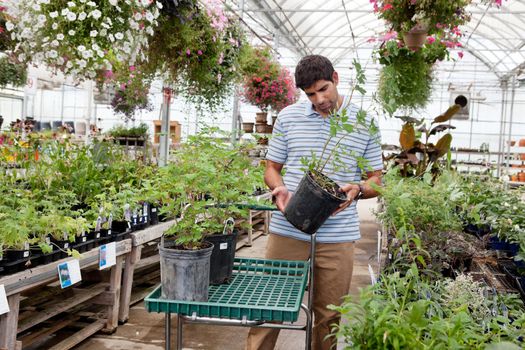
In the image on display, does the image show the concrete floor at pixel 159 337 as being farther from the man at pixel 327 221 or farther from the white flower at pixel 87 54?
the white flower at pixel 87 54

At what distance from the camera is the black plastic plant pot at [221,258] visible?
1676 mm

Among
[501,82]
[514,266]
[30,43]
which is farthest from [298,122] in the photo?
[501,82]

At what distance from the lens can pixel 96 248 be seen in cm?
286

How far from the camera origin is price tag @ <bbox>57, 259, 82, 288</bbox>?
8.03 ft

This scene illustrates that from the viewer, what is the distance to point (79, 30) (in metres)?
2.46

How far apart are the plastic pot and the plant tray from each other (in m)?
0.03

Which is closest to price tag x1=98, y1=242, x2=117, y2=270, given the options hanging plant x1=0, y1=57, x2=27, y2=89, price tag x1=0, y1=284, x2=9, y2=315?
price tag x1=0, y1=284, x2=9, y2=315

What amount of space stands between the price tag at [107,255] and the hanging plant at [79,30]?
0.87m

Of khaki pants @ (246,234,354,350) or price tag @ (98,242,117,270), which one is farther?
price tag @ (98,242,117,270)

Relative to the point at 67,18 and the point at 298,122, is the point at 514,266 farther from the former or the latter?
the point at 67,18

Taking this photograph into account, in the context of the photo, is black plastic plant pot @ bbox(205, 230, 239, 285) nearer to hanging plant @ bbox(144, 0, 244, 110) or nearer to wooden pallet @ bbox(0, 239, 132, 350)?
wooden pallet @ bbox(0, 239, 132, 350)

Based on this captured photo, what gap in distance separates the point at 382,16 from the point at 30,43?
6.74ft

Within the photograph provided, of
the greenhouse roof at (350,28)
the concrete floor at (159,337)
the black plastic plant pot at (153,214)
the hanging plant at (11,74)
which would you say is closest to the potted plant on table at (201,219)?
the concrete floor at (159,337)

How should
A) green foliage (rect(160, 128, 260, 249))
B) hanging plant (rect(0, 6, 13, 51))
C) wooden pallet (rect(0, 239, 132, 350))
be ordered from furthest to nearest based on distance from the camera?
hanging plant (rect(0, 6, 13, 51))
wooden pallet (rect(0, 239, 132, 350))
green foliage (rect(160, 128, 260, 249))
